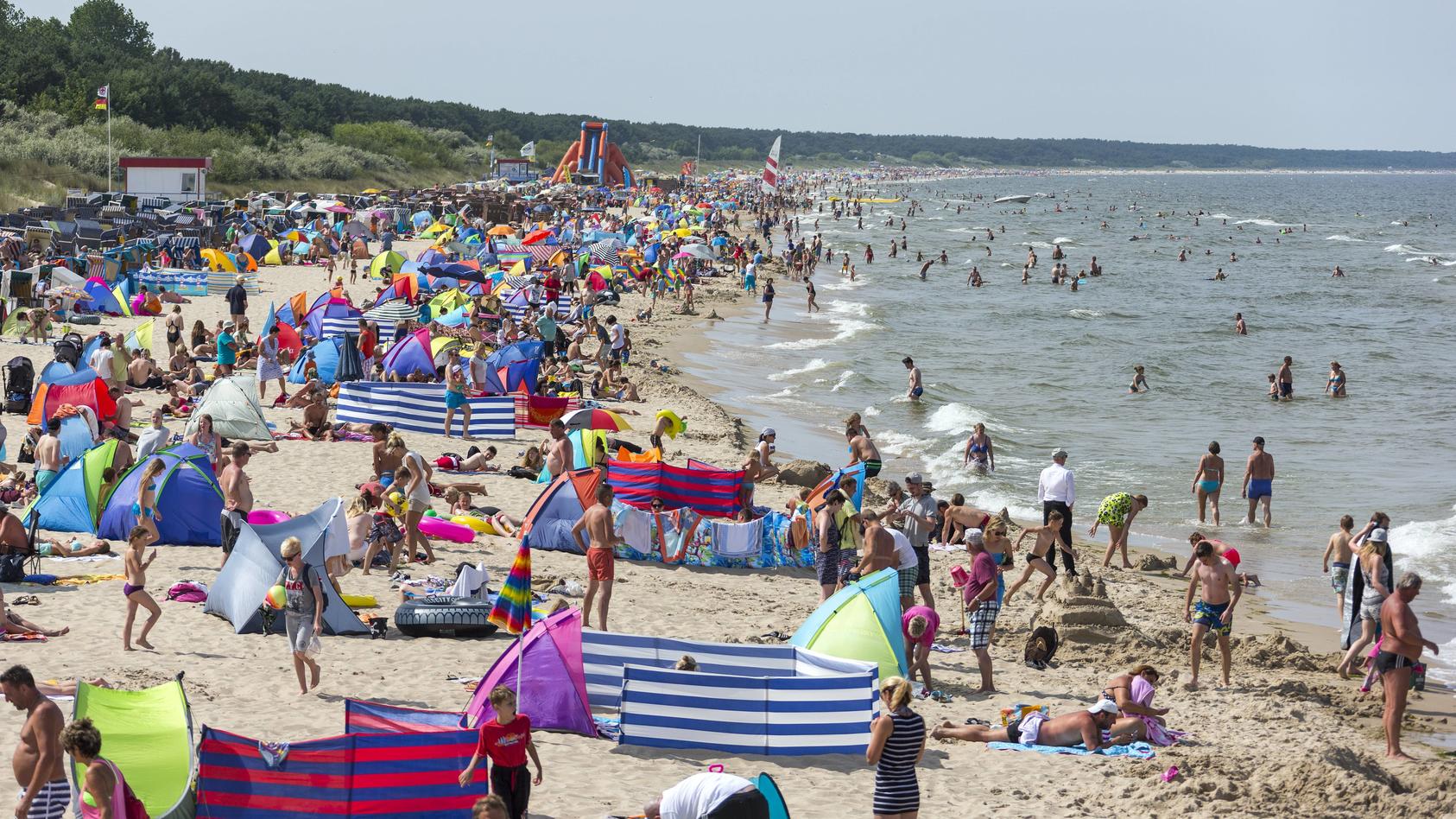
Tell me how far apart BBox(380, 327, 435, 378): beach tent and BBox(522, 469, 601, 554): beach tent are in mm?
6735

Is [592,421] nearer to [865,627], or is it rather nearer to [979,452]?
[979,452]

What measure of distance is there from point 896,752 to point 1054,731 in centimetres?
252

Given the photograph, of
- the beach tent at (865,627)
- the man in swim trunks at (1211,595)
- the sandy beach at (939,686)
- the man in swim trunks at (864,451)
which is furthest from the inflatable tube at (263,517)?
the man in swim trunks at (1211,595)

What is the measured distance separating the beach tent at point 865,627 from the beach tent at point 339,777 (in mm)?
3086

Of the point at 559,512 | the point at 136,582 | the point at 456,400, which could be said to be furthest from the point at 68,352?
the point at 136,582

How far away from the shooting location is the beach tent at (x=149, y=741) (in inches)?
236

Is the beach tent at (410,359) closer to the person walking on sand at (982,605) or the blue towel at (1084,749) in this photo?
the person walking on sand at (982,605)

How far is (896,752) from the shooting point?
6180 millimetres

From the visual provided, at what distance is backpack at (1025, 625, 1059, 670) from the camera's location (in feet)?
33.0

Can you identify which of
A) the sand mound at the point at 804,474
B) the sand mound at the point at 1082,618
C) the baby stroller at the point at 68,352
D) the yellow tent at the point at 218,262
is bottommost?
the sand mound at the point at 1082,618

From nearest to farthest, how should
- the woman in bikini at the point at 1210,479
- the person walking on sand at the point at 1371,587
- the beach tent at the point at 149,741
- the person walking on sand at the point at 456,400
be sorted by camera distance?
the beach tent at the point at 149,741 → the person walking on sand at the point at 1371,587 → the woman in bikini at the point at 1210,479 → the person walking on sand at the point at 456,400

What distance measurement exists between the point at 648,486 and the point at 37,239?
23.1m

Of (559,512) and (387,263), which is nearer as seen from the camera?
(559,512)

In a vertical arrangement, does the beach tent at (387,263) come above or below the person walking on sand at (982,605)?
above
